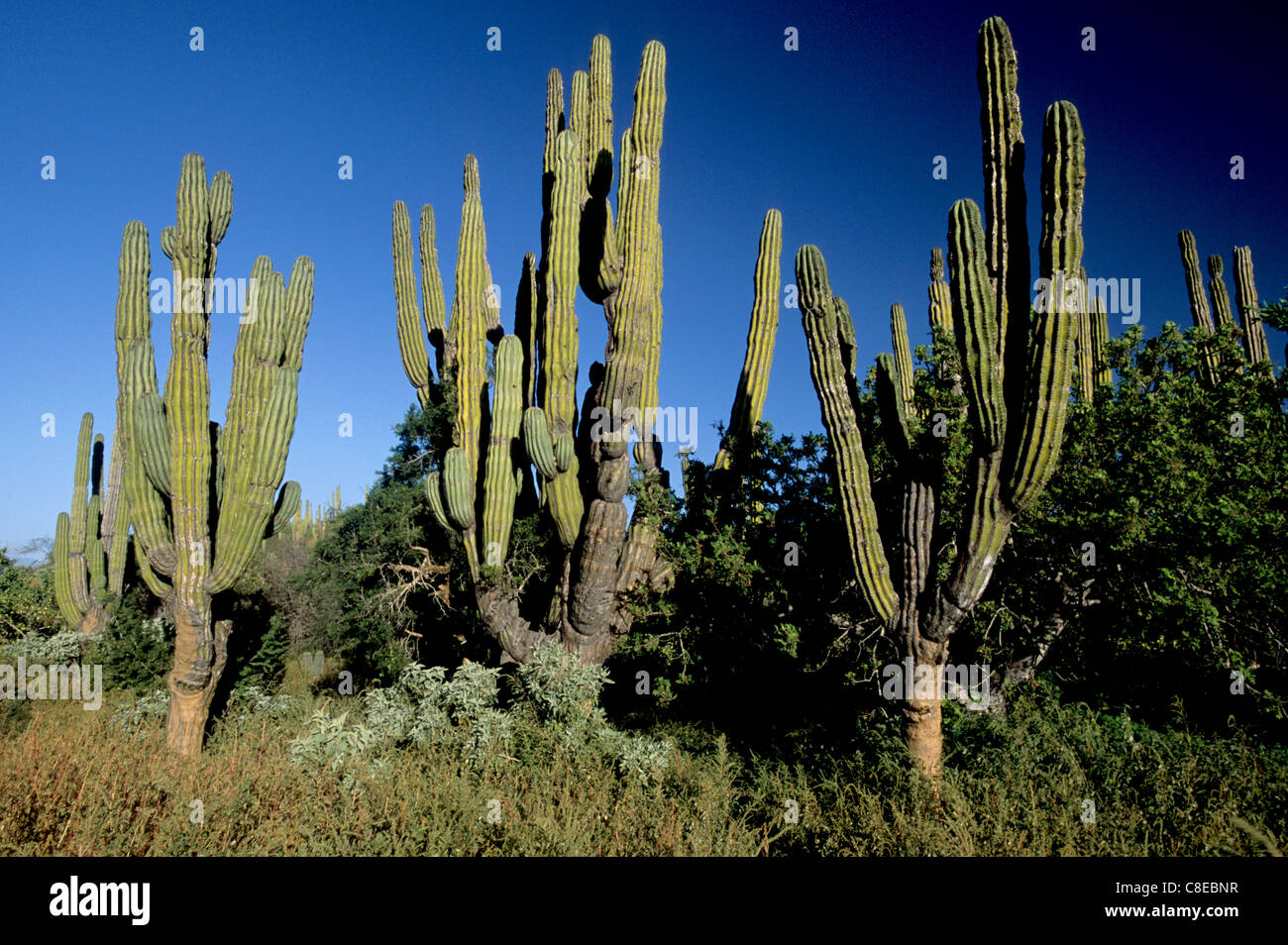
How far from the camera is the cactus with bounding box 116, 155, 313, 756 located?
285 inches

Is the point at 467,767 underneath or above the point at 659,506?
underneath

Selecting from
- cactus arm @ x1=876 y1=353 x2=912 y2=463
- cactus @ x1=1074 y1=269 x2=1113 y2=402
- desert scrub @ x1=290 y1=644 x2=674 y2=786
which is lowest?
desert scrub @ x1=290 y1=644 x2=674 y2=786

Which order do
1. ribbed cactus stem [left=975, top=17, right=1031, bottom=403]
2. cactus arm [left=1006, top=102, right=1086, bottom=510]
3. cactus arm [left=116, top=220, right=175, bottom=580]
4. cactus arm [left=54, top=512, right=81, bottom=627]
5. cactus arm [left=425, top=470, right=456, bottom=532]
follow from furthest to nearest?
cactus arm [left=54, top=512, right=81, bottom=627] < cactus arm [left=425, top=470, right=456, bottom=532] < cactus arm [left=116, top=220, right=175, bottom=580] < ribbed cactus stem [left=975, top=17, right=1031, bottom=403] < cactus arm [left=1006, top=102, right=1086, bottom=510]

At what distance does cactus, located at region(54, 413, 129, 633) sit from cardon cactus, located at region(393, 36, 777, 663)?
25.5ft

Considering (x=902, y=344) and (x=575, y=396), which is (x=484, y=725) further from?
(x=902, y=344)

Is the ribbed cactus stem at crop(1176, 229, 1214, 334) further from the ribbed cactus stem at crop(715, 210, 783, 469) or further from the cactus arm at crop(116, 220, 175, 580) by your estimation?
the cactus arm at crop(116, 220, 175, 580)

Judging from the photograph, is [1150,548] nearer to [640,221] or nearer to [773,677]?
[773,677]

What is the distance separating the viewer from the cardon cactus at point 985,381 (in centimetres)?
470

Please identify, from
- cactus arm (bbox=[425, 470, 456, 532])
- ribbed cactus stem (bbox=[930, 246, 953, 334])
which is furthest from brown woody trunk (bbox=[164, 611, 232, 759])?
ribbed cactus stem (bbox=[930, 246, 953, 334])

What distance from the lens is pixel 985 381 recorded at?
195 inches

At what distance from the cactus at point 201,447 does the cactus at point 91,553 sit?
5.83 m

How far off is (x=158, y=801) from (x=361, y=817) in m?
1.64
